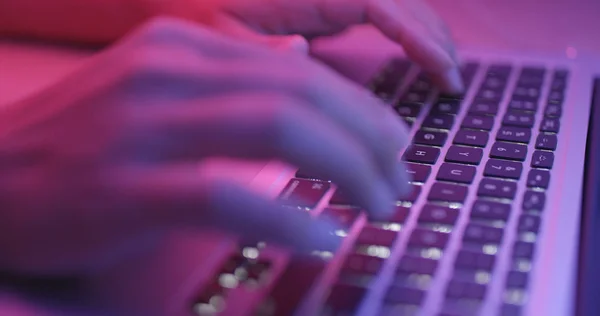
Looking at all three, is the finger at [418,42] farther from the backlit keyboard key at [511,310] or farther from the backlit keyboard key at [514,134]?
the backlit keyboard key at [511,310]

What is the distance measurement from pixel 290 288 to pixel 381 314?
0.15 feet

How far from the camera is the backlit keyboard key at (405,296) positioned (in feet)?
1.09

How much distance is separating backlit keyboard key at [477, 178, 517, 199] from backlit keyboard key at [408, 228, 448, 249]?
0.06 m

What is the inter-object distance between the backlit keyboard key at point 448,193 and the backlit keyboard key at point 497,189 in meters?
0.01

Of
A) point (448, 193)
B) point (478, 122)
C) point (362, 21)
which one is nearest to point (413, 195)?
point (448, 193)

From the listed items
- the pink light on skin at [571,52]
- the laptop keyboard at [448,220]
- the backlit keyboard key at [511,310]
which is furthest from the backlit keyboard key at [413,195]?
the pink light on skin at [571,52]

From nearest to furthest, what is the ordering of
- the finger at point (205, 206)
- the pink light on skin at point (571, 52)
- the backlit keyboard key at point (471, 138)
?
the finger at point (205, 206)
the backlit keyboard key at point (471, 138)
the pink light on skin at point (571, 52)

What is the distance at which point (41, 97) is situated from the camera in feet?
1.18

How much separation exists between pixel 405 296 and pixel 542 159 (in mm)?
176

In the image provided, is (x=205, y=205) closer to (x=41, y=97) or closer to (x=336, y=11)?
(x=41, y=97)

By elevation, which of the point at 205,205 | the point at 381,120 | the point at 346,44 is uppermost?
the point at 346,44

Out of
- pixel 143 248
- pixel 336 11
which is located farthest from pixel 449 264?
pixel 336 11

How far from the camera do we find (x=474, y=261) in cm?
35

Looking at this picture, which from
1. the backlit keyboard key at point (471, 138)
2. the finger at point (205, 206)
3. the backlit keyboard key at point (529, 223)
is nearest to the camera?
the finger at point (205, 206)
